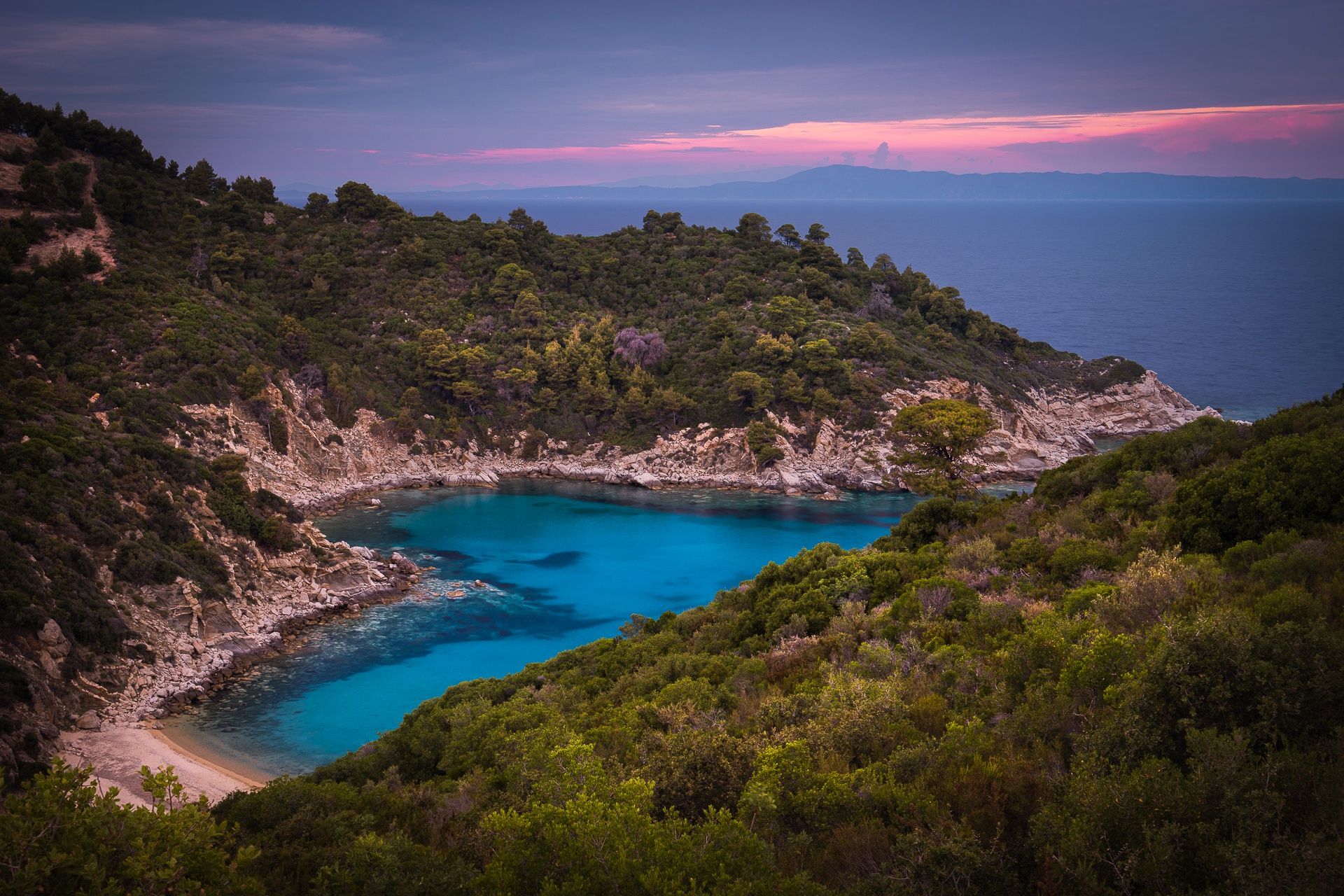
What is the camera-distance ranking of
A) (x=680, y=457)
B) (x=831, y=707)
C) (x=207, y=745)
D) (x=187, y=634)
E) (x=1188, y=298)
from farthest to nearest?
1. (x=1188, y=298)
2. (x=680, y=457)
3. (x=187, y=634)
4. (x=207, y=745)
5. (x=831, y=707)

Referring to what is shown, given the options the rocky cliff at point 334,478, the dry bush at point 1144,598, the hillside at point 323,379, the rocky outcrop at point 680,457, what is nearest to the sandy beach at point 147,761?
the rocky cliff at point 334,478

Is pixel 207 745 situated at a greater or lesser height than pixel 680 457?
lesser

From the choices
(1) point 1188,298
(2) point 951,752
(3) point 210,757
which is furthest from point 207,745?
(1) point 1188,298

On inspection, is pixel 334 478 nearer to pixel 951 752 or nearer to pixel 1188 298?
pixel 951 752

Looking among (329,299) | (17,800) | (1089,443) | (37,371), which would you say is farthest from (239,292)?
(1089,443)

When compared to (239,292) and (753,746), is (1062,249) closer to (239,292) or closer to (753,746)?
(239,292)
